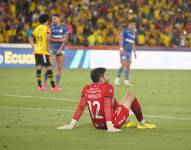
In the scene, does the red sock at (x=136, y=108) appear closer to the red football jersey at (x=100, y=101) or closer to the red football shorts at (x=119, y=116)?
the red football shorts at (x=119, y=116)

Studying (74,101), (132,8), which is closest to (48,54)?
(74,101)

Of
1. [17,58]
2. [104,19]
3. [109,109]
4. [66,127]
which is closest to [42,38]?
[66,127]

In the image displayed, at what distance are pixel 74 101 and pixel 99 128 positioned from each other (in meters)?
5.86

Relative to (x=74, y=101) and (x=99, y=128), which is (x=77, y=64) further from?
(x=99, y=128)

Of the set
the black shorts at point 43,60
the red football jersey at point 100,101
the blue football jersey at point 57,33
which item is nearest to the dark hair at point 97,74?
the red football jersey at point 100,101

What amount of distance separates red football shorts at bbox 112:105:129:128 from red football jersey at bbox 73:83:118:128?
0.10 m

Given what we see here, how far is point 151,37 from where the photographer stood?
39.1 metres

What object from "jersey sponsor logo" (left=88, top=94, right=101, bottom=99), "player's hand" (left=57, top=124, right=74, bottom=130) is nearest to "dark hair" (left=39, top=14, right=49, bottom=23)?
"player's hand" (left=57, top=124, right=74, bottom=130)

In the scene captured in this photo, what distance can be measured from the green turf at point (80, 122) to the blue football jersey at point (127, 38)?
1.42 metres

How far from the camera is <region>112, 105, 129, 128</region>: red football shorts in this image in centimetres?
1202

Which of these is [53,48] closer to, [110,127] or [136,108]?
[136,108]

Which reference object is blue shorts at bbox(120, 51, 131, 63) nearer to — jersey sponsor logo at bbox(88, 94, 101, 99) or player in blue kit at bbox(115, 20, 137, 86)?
player in blue kit at bbox(115, 20, 137, 86)

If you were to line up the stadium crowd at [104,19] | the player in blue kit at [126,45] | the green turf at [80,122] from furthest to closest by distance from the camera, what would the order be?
1. the stadium crowd at [104,19]
2. the player in blue kit at [126,45]
3. the green turf at [80,122]

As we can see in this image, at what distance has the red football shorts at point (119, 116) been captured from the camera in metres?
12.0
